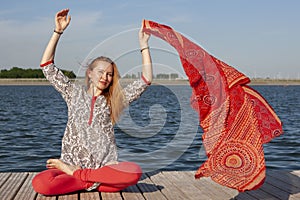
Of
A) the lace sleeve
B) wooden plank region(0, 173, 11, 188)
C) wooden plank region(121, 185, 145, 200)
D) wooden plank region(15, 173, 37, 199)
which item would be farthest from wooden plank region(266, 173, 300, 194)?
wooden plank region(0, 173, 11, 188)

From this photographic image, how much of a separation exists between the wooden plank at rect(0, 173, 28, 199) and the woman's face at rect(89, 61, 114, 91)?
1229mm

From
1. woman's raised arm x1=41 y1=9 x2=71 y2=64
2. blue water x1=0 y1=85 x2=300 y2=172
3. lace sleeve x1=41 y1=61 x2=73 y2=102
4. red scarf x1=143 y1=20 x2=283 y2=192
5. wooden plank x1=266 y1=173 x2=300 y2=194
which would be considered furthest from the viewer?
wooden plank x1=266 y1=173 x2=300 y2=194

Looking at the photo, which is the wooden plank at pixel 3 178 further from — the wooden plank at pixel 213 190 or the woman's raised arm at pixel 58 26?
the wooden plank at pixel 213 190

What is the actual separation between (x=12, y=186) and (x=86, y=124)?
103 centimetres

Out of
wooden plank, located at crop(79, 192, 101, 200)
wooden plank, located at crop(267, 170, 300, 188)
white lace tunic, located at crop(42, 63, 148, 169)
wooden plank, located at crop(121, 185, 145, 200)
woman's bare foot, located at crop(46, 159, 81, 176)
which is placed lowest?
wooden plank, located at crop(267, 170, 300, 188)

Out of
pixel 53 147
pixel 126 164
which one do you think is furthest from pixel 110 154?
pixel 53 147

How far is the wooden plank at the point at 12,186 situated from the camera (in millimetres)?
4539

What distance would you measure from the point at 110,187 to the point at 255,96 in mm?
1579

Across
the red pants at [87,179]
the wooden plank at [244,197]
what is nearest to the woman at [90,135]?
the red pants at [87,179]

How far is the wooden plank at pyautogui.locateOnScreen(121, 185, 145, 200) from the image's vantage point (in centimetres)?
452

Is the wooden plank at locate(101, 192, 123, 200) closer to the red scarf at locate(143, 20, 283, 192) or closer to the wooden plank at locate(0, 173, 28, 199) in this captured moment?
the wooden plank at locate(0, 173, 28, 199)

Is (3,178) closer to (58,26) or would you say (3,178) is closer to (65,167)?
(65,167)

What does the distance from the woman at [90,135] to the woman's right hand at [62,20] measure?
0.23 meters

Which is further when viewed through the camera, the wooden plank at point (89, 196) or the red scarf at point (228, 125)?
the wooden plank at point (89, 196)
